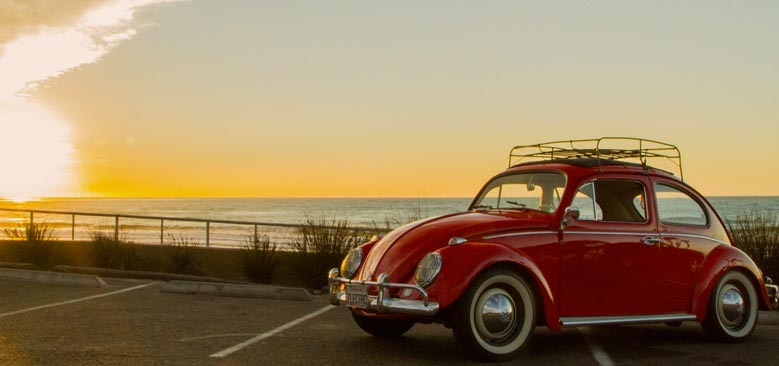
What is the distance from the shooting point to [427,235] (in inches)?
303

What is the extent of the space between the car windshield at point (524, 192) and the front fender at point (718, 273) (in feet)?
5.96

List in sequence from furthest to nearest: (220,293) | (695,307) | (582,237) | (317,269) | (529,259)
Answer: (317,269) < (220,293) < (695,307) < (582,237) < (529,259)

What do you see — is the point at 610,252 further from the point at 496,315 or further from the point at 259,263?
the point at 259,263

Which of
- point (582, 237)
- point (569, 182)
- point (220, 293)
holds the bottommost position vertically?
point (220, 293)

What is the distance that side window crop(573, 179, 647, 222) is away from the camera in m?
8.37

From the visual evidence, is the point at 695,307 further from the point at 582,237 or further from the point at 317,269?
the point at 317,269

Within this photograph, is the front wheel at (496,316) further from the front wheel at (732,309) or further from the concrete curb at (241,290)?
the concrete curb at (241,290)

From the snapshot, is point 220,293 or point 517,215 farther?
point 220,293

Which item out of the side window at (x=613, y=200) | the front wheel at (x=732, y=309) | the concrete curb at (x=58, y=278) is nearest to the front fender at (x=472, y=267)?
the side window at (x=613, y=200)

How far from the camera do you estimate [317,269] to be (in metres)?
15.0

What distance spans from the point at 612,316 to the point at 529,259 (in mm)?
1231

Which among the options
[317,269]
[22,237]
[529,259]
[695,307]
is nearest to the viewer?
[529,259]

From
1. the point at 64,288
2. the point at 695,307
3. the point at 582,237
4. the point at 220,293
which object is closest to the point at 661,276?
the point at 695,307

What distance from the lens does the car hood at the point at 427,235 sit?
750 centimetres
